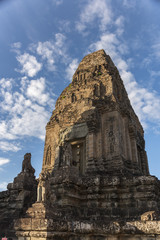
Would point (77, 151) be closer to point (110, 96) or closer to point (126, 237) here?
point (110, 96)

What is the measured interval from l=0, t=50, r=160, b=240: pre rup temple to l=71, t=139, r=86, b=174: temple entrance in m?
0.07

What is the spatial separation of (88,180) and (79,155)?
3668 millimetres

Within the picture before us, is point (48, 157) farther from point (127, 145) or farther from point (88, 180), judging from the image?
point (127, 145)

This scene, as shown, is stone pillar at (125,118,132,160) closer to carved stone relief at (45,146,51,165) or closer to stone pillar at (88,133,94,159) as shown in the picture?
stone pillar at (88,133,94,159)

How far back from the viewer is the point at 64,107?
1708 cm

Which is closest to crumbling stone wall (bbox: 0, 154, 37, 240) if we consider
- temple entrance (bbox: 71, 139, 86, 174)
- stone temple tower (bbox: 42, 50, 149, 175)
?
stone temple tower (bbox: 42, 50, 149, 175)

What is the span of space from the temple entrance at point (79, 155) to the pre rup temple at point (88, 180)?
7cm

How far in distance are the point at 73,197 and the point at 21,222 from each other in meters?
3.50

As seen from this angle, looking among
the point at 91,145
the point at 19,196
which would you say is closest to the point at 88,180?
the point at 91,145

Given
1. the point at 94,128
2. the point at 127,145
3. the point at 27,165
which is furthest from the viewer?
the point at 127,145

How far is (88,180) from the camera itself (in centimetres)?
1041

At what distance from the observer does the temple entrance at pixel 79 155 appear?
534 inches

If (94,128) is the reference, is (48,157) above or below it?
below

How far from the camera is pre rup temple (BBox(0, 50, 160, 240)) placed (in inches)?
274
